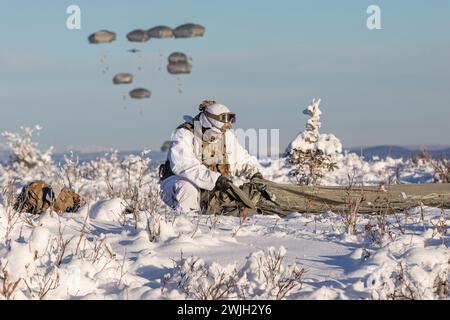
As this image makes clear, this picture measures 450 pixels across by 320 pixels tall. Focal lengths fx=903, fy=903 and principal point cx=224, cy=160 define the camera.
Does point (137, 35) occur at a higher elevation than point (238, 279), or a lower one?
higher

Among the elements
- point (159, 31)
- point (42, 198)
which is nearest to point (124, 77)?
point (159, 31)

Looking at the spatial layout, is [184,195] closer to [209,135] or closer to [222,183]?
[222,183]

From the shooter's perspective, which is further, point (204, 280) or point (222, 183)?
point (222, 183)

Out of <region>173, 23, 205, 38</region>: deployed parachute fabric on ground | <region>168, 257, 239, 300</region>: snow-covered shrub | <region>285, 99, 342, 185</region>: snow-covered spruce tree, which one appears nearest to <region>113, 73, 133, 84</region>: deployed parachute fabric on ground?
<region>173, 23, 205, 38</region>: deployed parachute fabric on ground

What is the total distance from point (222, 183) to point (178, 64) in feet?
155

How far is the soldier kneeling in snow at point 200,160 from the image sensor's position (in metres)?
9.73

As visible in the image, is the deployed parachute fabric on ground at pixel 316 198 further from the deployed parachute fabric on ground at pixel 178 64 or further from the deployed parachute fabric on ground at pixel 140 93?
the deployed parachute fabric on ground at pixel 140 93

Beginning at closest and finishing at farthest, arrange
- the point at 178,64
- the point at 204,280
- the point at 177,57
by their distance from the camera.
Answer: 1. the point at 204,280
2. the point at 178,64
3. the point at 177,57

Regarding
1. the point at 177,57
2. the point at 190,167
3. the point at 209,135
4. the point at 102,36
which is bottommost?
the point at 190,167

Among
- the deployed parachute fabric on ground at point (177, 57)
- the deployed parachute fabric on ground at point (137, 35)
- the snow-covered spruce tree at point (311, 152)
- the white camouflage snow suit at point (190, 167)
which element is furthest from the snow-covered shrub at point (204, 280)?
the deployed parachute fabric on ground at point (177, 57)

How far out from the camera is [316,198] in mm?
9961

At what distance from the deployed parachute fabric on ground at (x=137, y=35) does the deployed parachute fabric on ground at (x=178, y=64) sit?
2510mm
